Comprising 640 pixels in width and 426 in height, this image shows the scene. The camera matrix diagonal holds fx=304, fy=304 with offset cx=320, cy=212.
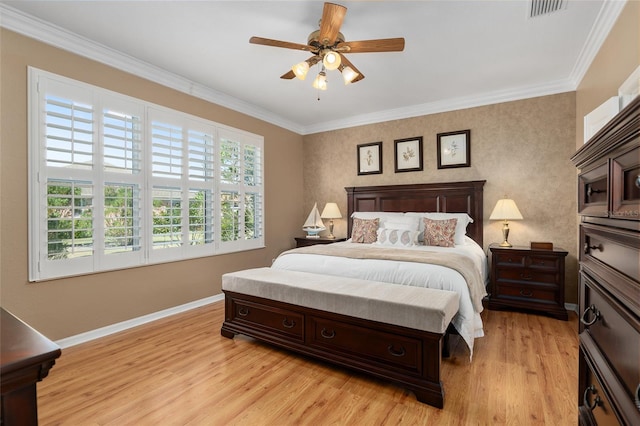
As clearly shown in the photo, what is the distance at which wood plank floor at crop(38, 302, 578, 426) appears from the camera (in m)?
1.79

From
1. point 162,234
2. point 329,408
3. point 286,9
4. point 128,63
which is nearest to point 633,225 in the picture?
point 329,408

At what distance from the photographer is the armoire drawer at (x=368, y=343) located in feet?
6.64

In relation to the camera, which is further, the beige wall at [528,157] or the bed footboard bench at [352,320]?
the beige wall at [528,157]

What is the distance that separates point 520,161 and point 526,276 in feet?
4.91

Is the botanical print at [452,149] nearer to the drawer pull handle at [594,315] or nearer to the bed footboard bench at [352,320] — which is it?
the bed footboard bench at [352,320]

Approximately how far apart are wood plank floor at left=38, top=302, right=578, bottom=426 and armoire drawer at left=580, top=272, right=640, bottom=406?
41.7 inches

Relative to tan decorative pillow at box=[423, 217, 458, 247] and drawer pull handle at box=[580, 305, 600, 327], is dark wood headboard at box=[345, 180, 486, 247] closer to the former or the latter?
tan decorative pillow at box=[423, 217, 458, 247]

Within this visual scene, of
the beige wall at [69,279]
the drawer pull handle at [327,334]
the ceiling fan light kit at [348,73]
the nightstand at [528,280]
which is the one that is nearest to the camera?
the drawer pull handle at [327,334]

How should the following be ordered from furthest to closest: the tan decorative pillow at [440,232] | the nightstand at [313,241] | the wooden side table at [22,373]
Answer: the nightstand at [313,241] < the tan decorative pillow at [440,232] < the wooden side table at [22,373]

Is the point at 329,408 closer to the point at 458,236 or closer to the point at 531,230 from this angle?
the point at 458,236

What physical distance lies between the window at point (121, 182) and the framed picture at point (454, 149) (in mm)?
2950

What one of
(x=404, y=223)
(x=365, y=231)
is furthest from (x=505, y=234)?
(x=365, y=231)

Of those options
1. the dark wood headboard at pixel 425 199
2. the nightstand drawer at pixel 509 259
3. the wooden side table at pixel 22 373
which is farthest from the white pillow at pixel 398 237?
the wooden side table at pixel 22 373

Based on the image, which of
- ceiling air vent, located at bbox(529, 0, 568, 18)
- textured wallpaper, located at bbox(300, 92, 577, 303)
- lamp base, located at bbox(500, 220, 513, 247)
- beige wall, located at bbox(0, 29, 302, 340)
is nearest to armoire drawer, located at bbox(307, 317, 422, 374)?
beige wall, located at bbox(0, 29, 302, 340)
